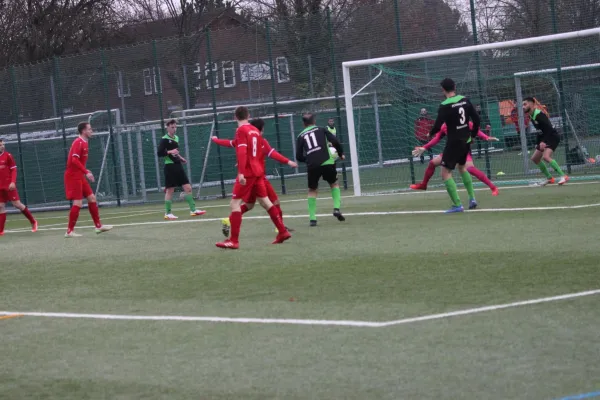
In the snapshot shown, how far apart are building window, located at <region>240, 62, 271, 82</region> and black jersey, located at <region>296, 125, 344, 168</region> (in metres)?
11.6

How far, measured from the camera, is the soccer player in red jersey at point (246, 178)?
12664mm

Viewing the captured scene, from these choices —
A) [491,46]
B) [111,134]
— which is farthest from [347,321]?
[111,134]

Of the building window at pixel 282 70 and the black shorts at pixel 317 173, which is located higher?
the building window at pixel 282 70

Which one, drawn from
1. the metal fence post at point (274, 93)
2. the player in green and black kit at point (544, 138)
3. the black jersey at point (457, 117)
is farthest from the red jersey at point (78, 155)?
the metal fence post at point (274, 93)

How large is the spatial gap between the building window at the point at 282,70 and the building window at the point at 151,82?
3.57 meters

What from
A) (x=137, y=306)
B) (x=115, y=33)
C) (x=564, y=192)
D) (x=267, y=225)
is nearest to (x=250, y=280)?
(x=137, y=306)

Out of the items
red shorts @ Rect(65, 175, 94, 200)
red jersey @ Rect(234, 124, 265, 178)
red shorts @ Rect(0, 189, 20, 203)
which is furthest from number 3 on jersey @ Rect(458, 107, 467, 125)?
red shorts @ Rect(0, 189, 20, 203)

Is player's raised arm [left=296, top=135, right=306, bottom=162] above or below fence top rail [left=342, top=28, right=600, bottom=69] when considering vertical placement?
below

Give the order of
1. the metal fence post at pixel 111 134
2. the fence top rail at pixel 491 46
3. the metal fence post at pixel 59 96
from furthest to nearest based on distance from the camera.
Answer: the metal fence post at pixel 59 96, the metal fence post at pixel 111 134, the fence top rail at pixel 491 46

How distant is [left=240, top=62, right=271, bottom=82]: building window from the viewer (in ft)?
86.8

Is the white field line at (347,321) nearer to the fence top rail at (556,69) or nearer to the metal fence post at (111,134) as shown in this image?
the fence top rail at (556,69)

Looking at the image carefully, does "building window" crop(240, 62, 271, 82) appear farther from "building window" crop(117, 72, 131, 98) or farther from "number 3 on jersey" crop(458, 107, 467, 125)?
"number 3 on jersey" crop(458, 107, 467, 125)

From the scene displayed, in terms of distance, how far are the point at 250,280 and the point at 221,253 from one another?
2.62 meters

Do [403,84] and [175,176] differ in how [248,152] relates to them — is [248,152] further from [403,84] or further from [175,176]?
[403,84]
